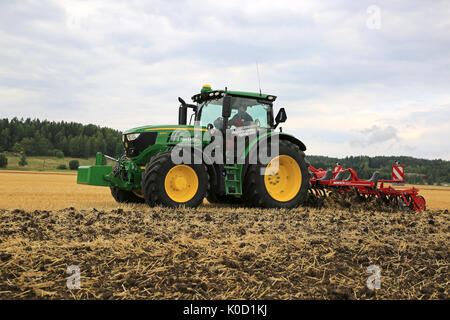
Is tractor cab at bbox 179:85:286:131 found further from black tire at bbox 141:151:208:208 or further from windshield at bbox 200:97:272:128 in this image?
black tire at bbox 141:151:208:208

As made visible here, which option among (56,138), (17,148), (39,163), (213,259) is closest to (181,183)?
(213,259)

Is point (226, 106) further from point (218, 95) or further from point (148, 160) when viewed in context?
point (148, 160)

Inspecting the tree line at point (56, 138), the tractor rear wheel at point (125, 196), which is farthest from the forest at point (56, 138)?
the tractor rear wheel at point (125, 196)

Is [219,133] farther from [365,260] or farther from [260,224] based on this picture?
[365,260]

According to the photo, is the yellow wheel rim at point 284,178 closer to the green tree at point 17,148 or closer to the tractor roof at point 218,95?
the tractor roof at point 218,95

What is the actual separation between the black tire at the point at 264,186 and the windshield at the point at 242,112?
781 millimetres

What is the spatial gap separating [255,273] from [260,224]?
2638mm

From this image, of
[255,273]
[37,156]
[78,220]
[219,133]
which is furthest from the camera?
[37,156]

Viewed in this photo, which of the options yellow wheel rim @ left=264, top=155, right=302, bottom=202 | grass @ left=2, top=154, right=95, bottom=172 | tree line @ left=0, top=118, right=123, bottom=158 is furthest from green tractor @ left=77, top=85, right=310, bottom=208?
A: tree line @ left=0, top=118, right=123, bottom=158

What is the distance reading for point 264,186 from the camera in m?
8.98

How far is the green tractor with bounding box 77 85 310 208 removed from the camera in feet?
26.9
